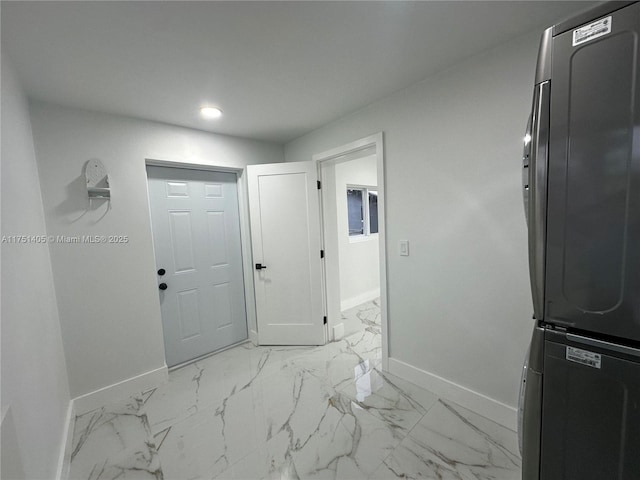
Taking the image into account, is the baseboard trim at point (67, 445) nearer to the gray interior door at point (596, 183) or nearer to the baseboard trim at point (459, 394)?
the baseboard trim at point (459, 394)

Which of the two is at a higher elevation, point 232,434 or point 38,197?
point 38,197

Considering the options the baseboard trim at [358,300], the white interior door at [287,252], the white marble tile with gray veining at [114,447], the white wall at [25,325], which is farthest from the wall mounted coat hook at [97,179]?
the baseboard trim at [358,300]

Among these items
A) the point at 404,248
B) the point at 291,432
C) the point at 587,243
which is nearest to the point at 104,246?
the point at 291,432

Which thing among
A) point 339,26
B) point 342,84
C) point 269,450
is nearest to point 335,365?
point 269,450

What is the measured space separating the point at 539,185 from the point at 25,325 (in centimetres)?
209

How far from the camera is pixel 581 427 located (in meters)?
0.76

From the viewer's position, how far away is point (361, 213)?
4570mm

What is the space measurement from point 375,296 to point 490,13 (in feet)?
12.5

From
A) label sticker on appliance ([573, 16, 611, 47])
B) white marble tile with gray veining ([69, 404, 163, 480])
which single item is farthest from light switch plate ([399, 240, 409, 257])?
white marble tile with gray veining ([69, 404, 163, 480])

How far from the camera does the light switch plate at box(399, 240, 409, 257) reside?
6.87 feet

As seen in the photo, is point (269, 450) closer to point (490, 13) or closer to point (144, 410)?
point (144, 410)

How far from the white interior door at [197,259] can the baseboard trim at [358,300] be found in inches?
61.4

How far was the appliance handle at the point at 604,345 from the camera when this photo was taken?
68 centimetres

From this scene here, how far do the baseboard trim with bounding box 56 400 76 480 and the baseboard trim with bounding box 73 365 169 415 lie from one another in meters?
0.06
